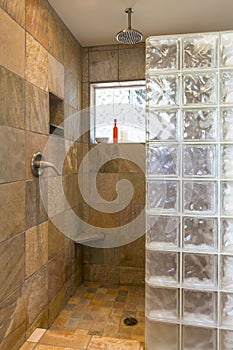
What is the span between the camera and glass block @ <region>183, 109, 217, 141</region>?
1.21m

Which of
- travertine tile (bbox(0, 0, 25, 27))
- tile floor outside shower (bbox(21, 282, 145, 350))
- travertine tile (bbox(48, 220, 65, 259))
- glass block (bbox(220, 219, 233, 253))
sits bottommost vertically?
tile floor outside shower (bbox(21, 282, 145, 350))

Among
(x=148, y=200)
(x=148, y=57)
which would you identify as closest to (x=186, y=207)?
(x=148, y=200)

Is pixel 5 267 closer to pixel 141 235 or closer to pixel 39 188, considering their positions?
pixel 39 188

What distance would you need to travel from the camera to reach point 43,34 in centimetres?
162

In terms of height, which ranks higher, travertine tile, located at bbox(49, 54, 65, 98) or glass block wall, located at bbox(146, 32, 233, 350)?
travertine tile, located at bbox(49, 54, 65, 98)

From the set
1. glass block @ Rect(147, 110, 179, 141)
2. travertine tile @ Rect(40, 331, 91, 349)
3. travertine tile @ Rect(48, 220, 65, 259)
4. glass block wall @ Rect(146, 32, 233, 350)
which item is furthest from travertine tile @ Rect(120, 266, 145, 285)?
glass block @ Rect(147, 110, 179, 141)

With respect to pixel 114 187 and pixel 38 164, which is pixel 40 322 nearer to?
pixel 38 164

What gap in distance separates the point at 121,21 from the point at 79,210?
5.09 ft

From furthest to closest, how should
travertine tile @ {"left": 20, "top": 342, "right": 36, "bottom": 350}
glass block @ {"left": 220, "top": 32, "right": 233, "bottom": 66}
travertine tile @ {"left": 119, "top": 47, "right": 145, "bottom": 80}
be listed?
travertine tile @ {"left": 119, "top": 47, "right": 145, "bottom": 80}
travertine tile @ {"left": 20, "top": 342, "right": 36, "bottom": 350}
glass block @ {"left": 220, "top": 32, "right": 233, "bottom": 66}

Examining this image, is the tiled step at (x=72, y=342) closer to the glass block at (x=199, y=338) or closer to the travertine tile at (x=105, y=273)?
Answer: the glass block at (x=199, y=338)

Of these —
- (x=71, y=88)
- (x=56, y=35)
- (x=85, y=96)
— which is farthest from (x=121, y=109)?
(x=56, y=35)

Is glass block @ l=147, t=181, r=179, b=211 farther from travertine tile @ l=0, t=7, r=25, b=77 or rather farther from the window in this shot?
the window

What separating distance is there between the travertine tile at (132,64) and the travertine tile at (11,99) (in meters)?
1.16

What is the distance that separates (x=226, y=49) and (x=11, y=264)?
145 centimetres
